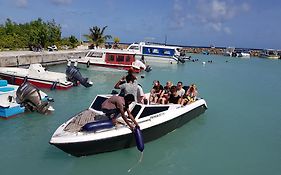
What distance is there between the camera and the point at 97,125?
7.73 meters

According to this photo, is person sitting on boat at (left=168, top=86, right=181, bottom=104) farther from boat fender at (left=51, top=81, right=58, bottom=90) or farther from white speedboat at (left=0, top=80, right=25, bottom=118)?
boat fender at (left=51, top=81, right=58, bottom=90)

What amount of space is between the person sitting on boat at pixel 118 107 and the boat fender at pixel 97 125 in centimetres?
18

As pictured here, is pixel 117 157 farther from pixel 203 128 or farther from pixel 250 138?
pixel 250 138

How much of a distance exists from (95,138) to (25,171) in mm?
2031

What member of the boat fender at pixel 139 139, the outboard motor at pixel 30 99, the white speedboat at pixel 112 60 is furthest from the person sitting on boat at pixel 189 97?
the white speedboat at pixel 112 60

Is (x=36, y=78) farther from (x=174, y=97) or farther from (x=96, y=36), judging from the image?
(x=96, y=36)

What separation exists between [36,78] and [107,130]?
1205 cm

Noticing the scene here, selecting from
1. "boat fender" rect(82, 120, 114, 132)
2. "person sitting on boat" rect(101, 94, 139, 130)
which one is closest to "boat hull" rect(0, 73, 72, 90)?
"person sitting on boat" rect(101, 94, 139, 130)

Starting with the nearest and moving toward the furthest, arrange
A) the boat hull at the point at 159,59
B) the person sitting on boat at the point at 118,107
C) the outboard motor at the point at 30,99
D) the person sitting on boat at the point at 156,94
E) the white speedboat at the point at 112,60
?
1. the person sitting on boat at the point at 118,107
2. the person sitting on boat at the point at 156,94
3. the outboard motor at the point at 30,99
4. the white speedboat at the point at 112,60
5. the boat hull at the point at 159,59

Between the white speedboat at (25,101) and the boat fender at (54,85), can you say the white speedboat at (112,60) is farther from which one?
the white speedboat at (25,101)

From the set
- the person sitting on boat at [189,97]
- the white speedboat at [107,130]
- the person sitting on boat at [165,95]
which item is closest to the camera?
the white speedboat at [107,130]

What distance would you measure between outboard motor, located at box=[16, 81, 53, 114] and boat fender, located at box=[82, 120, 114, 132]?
16.9ft

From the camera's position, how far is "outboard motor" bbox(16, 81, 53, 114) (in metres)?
11.7

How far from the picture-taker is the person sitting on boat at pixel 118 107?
788cm
